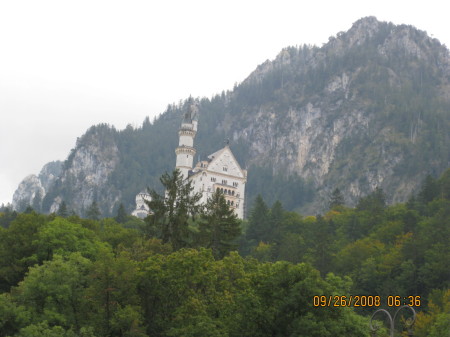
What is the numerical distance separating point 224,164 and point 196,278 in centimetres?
9823

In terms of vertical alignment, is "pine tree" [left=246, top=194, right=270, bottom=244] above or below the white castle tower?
below

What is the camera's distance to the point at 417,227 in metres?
81.1

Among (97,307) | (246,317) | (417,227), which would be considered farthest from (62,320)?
(417,227)

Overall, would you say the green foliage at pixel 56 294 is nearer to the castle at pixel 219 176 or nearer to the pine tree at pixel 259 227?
the pine tree at pixel 259 227

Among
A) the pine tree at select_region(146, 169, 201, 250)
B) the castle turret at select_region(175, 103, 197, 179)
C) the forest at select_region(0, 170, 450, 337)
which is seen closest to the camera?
the forest at select_region(0, 170, 450, 337)

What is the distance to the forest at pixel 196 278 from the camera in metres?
37.3

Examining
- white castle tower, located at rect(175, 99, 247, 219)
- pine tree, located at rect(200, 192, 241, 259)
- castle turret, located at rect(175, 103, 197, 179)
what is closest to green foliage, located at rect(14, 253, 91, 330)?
pine tree, located at rect(200, 192, 241, 259)

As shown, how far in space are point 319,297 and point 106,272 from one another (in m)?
13.0

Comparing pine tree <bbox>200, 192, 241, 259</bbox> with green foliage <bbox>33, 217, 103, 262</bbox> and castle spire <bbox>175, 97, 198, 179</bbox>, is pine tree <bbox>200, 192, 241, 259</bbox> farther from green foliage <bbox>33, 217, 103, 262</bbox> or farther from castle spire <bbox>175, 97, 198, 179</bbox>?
castle spire <bbox>175, 97, 198, 179</bbox>

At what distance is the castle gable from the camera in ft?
453

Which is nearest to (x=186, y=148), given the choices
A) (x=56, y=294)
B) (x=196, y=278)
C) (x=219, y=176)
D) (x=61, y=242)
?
(x=219, y=176)

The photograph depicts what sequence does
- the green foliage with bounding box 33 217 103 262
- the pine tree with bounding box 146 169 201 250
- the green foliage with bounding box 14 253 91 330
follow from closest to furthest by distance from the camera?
the green foliage with bounding box 14 253 91 330, the green foliage with bounding box 33 217 103 262, the pine tree with bounding box 146 169 201 250

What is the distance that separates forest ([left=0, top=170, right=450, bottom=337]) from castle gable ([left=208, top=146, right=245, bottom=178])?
186 feet

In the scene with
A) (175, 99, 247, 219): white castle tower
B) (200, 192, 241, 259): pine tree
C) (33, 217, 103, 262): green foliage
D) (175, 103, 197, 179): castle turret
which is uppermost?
(175, 103, 197, 179): castle turret
